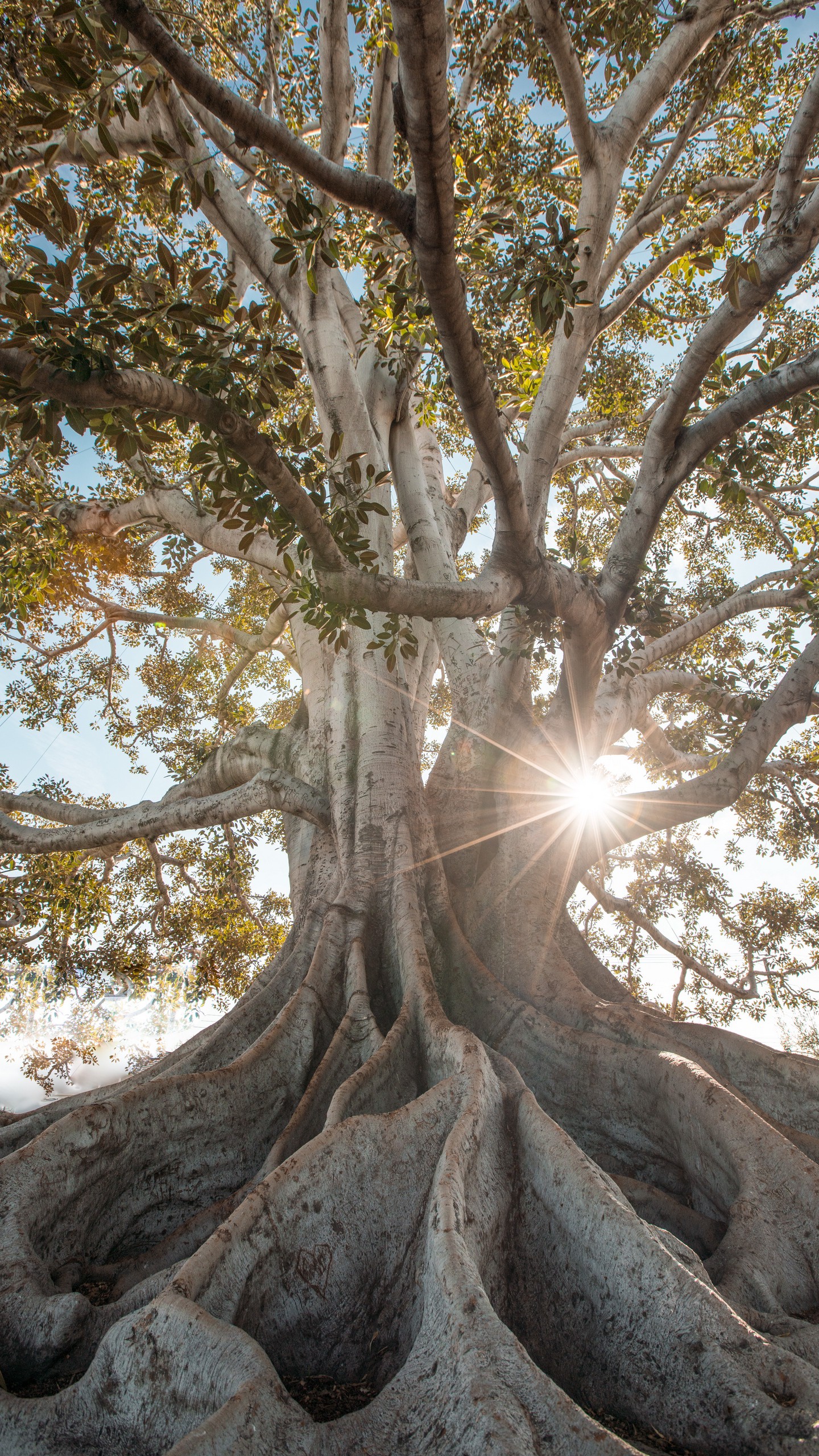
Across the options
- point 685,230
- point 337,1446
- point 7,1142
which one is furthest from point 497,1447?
point 685,230

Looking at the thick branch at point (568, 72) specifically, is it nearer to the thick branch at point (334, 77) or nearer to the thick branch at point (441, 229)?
the thick branch at point (441, 229)

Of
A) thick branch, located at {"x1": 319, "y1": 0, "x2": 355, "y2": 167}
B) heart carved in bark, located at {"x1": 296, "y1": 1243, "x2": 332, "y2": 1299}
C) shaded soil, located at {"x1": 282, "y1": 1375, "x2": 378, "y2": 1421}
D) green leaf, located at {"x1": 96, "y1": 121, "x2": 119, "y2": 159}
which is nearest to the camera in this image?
shaded soil, located at {"x1": 282, "y1": 1375, "x2": 378, "y2": 1421}

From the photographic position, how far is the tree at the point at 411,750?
1.95 meters

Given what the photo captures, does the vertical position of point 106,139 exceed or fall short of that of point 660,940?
it falls short

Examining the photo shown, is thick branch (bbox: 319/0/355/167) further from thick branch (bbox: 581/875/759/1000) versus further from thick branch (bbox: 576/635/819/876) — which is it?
thick branch (bbox: 581/875/759/1000)

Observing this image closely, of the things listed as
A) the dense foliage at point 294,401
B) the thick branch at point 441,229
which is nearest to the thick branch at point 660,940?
the dense foliage at point 294,401

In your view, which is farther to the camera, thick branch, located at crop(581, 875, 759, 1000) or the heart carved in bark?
thick branch, located at crop(581, 875, 759, 1000)

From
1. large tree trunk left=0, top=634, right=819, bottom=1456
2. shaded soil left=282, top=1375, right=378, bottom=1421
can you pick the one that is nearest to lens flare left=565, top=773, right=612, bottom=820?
large tree trunk left=0, top=634, right=819, bottom=1456

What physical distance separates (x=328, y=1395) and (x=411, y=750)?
12.6ft

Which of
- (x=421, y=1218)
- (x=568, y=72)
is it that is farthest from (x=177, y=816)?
(x=568, y=72)

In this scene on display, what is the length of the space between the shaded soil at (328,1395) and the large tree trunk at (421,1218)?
0.02 metres

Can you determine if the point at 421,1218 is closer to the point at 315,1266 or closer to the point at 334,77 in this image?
the point at 315,1266

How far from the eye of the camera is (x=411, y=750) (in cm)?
539

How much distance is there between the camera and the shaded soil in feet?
6.13
